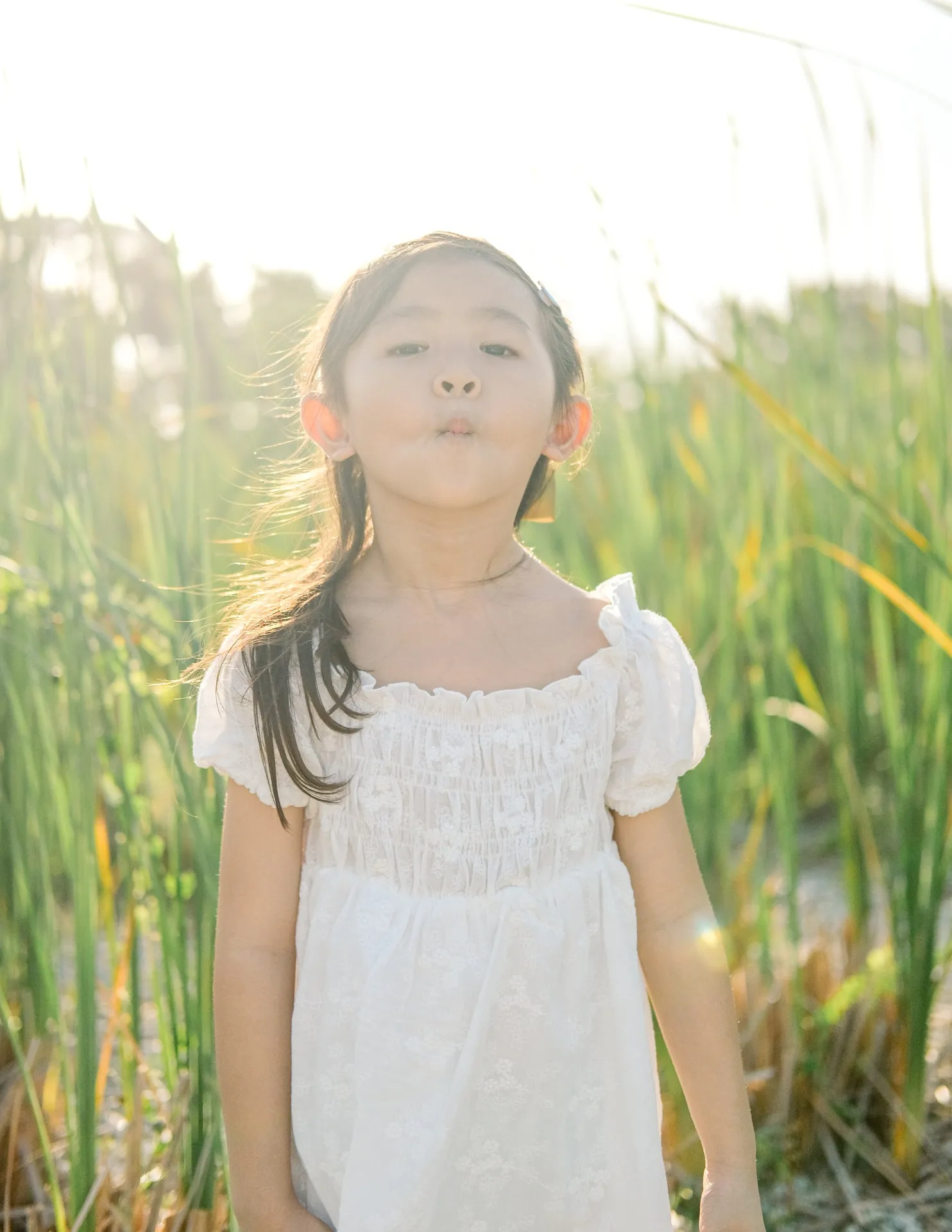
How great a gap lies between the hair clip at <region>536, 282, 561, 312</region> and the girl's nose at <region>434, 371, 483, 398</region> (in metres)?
0.19

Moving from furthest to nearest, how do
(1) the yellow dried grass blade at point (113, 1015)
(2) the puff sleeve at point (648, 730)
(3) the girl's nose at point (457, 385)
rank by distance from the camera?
(1) the yellow dried grass blade at point (113, 1015)
(2) the puff sleeve at point (648, 730)
(3) the girl's nose at point (457, 385)

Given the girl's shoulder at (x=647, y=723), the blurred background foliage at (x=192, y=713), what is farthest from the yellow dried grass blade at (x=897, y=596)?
the girl's shoulder at (x=647, y=723)

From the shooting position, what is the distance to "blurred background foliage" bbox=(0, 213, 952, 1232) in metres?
1.27

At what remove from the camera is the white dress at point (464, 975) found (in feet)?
3.59

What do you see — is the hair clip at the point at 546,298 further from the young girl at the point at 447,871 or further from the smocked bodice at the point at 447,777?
the smocked bodice at the point at 447,777

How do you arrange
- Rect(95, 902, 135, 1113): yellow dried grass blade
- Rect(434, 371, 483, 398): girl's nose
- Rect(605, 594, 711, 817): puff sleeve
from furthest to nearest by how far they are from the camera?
Rect(95, 902, 135, 1113): yellow dried grass blade
Rect(605, 594, 711, 817): puff sleeve
Rect(434, 371, 483, 398): girl's nose

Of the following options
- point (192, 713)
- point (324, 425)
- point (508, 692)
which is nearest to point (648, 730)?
point (508, 692)

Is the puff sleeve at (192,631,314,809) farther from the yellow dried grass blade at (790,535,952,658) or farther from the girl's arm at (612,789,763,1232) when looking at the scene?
the yellow dried grass blade at (790,535,952,658)

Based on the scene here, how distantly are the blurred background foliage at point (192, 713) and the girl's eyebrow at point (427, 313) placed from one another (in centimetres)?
20

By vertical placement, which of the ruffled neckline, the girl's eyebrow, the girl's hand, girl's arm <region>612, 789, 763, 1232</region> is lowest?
the girl's hand

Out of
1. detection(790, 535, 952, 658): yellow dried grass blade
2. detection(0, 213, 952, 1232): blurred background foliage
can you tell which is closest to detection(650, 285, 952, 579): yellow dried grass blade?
detection(0, 213, 952, 1232): blurred background foliage

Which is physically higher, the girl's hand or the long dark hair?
the long dark hair

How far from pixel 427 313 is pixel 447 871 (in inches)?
18.8

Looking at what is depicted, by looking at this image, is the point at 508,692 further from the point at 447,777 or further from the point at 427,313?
the point at 427,313
